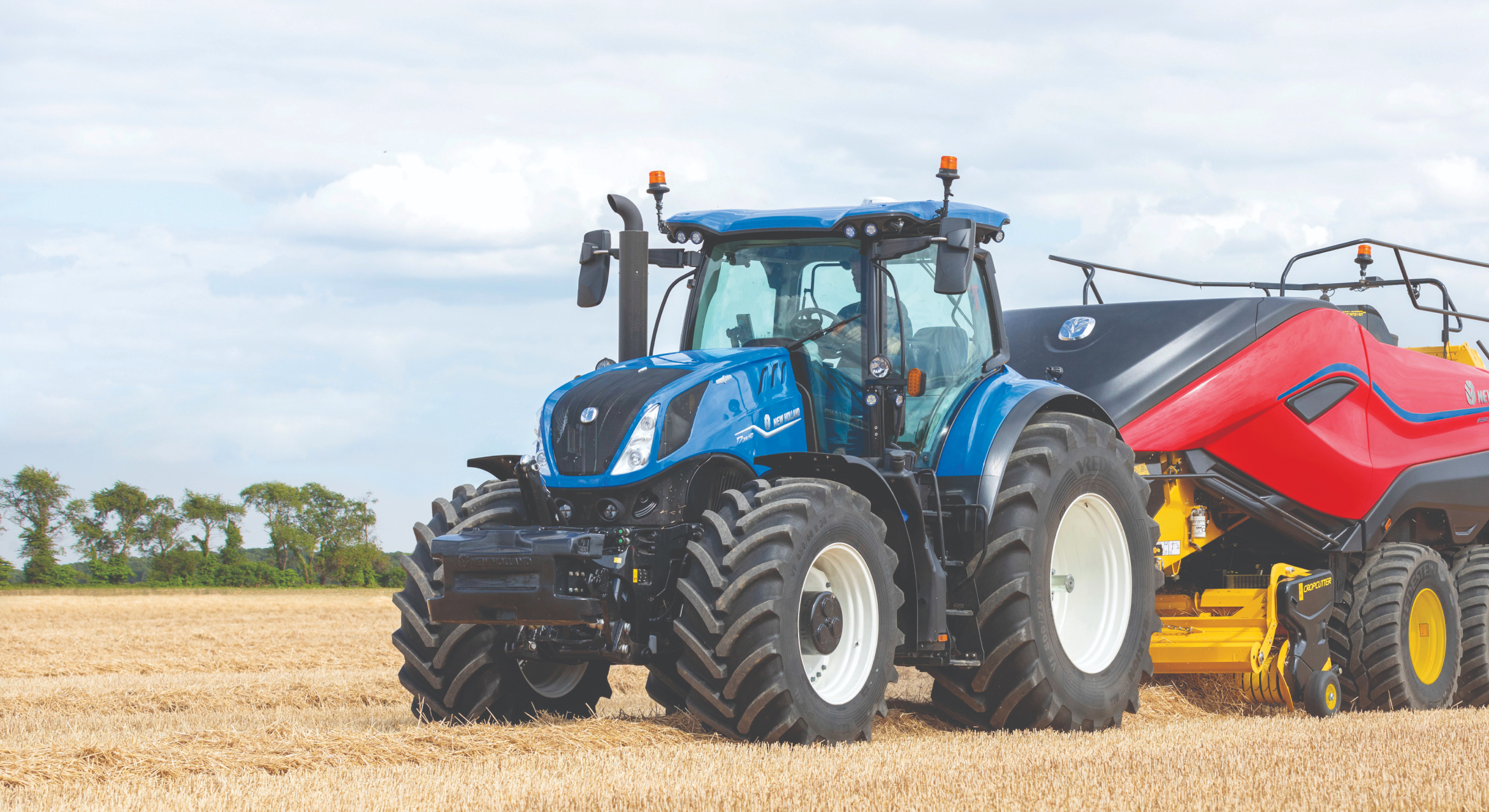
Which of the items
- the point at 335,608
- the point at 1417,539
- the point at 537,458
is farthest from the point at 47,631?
the point at 1417,539

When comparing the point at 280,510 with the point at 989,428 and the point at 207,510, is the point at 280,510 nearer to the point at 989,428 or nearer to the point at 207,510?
the point at 207,510

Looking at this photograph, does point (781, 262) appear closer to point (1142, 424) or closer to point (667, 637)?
point (667, 637)

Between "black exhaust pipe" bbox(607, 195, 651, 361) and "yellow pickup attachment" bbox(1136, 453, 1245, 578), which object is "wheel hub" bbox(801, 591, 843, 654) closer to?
"black exhaust pipe" bbox(607, 195, 651, 361)

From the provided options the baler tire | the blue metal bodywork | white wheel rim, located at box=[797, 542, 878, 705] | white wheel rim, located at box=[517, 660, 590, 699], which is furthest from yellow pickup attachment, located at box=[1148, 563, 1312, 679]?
white wheel rim, located at box=[517, 660, 590, 699]

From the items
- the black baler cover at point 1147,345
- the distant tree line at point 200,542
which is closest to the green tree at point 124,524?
the distant tree line at point 200,542

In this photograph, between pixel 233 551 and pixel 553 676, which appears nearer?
pixel 553 676

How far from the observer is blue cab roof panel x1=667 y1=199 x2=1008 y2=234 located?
313 inches

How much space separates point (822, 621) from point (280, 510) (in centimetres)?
4476

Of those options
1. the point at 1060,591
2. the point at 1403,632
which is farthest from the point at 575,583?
the point at 1403,632

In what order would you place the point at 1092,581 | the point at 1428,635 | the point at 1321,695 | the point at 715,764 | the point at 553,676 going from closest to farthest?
the point at 715,764, the point at 553,676, the point at 1092,581, the point at 1321,695, the point at 1428,635

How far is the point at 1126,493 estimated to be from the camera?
29.1ft

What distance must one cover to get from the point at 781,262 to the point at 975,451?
146 centimetres

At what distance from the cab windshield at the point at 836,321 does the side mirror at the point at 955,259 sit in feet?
1.52

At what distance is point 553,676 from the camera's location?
834 cm
